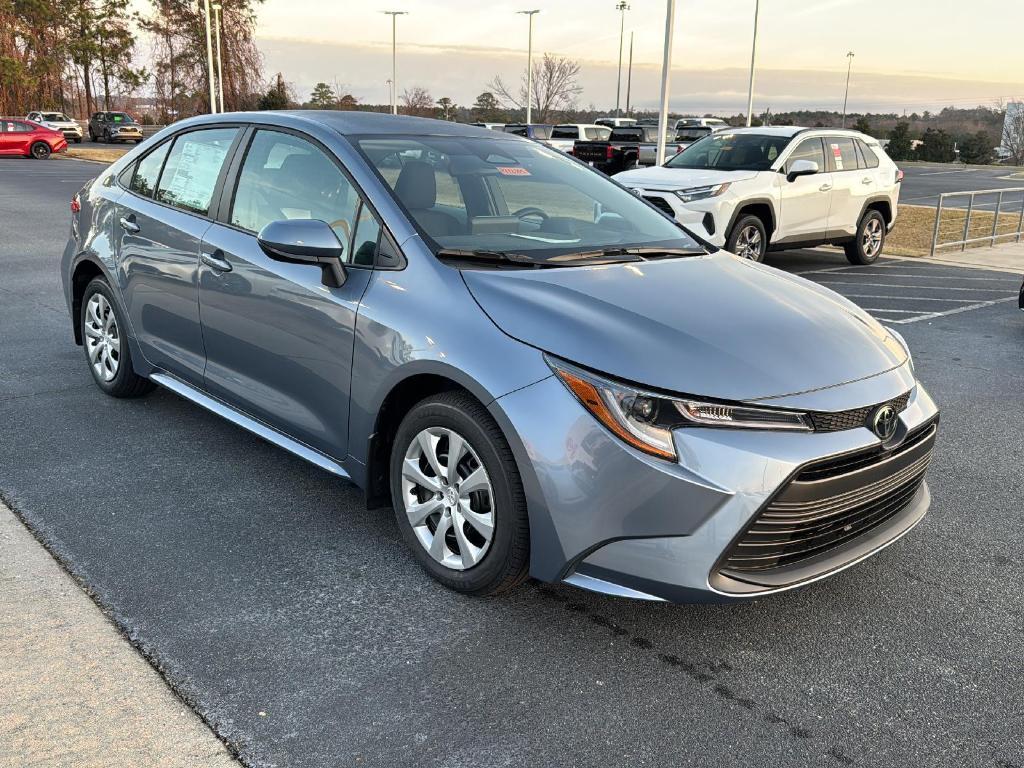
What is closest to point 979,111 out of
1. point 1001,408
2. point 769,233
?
point 769,233

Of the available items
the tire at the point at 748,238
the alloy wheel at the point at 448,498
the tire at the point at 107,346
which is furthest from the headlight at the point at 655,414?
the tire at the point at 748,238

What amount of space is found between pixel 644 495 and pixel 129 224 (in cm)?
353

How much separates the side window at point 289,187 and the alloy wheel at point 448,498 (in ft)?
3.14

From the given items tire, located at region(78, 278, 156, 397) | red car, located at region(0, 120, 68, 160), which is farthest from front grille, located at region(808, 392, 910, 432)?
red car, located at region(0, 120, 68, 160)

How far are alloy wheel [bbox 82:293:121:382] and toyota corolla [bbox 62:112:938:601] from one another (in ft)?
2.16

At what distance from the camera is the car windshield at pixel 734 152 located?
12.0 m

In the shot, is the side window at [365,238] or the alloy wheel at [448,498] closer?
the alloy wheel at [448,498]

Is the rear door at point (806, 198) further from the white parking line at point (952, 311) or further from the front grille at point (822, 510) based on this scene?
the front grille at point (822, 510)

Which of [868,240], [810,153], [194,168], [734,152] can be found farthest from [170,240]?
[868,240]

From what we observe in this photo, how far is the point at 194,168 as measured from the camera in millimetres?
4773

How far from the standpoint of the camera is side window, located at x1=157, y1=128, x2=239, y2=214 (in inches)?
180

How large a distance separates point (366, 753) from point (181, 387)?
276 cm

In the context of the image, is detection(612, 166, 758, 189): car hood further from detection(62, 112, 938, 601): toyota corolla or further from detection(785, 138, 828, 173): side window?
detection(62, 112, 938, 601): toyota corolla

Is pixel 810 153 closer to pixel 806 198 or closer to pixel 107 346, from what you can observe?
pixel 806 198
